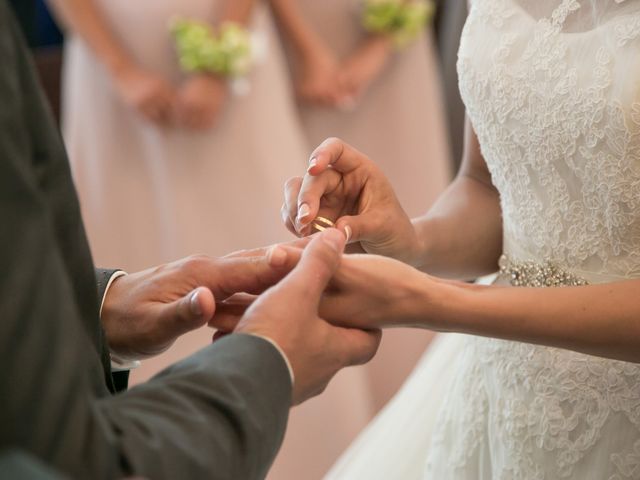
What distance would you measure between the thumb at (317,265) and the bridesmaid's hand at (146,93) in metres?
1.77

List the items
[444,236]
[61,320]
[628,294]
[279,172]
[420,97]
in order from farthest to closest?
[420,97], [279,172], [444,236], [628,294], [61,320]

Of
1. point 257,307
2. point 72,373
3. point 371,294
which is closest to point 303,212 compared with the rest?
point 371,294

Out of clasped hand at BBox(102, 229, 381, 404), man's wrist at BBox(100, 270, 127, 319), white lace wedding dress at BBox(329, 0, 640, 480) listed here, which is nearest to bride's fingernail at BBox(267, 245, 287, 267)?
clasped hand at BBox(102, 229, 381, 404)

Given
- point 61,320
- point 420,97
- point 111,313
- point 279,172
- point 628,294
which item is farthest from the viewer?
point 420,97

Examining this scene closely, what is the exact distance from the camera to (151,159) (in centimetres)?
305

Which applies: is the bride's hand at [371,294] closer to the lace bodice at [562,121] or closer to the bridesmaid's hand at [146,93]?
the lace bodice at [562,121]

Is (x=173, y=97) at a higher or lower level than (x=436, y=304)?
lower

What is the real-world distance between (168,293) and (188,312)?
97 millimetres

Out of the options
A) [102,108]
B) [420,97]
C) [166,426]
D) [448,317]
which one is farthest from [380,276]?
[420,97]

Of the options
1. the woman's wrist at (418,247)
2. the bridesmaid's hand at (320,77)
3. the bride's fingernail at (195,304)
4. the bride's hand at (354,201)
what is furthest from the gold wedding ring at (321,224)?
the bridesmaid's hand at (320,77)

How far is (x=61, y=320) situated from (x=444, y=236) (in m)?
0.85

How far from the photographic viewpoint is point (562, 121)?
4.30 ft

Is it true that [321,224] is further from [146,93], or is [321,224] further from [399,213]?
[146,93]

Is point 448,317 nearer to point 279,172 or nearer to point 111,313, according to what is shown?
point 111,313
